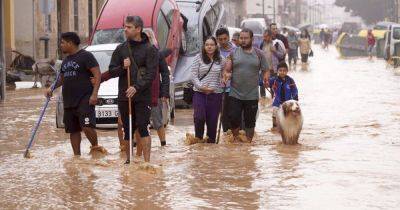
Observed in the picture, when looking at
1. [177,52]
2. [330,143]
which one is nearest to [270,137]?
[330,143]

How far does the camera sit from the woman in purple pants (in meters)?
11.9

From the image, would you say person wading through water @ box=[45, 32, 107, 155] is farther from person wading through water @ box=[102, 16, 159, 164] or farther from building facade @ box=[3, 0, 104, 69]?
building facade @ box=[3, 0, 104, 69]

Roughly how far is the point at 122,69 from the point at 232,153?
2.25 m

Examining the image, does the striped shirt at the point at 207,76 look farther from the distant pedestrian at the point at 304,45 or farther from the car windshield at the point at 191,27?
the distant pedestrian at the point at 304,45

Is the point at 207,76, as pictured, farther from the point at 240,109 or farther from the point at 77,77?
the point at 77,77

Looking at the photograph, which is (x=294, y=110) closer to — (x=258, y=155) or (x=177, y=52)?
(x=258, y=155)

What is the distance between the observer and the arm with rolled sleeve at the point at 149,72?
9852mm

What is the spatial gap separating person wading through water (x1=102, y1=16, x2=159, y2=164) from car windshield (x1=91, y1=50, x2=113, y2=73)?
5923mm

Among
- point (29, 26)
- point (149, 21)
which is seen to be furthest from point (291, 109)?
point (29, 26)

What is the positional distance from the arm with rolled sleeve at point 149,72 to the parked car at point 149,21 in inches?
349

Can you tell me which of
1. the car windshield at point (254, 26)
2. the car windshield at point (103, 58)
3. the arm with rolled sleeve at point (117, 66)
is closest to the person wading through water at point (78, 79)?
the arm with rolled sleeve at point (117, 66)

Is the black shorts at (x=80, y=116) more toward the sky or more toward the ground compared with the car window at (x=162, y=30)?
more toward the ground

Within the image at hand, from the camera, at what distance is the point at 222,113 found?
12.6 metres

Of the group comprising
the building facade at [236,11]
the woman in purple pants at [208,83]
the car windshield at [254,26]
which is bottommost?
the woman in purple pants at [208,83]
